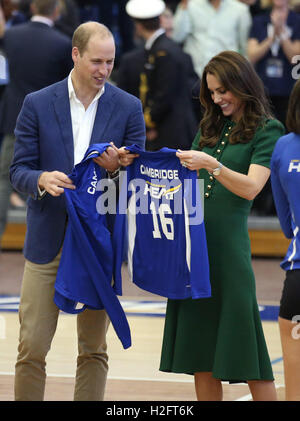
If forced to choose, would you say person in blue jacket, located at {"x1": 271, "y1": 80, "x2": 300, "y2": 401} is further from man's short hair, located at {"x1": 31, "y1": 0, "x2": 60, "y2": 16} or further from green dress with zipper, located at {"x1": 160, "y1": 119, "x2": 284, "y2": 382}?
man's short hair, located at {"x1": 31, "y1": 0, "x2": 60, "y2": 16}

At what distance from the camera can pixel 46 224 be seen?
4320 mm

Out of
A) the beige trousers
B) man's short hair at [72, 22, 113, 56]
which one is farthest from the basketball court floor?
man's short hair at [72, 22, 113, 56]

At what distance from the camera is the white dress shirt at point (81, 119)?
171 inches

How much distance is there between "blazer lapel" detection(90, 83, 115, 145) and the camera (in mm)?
4332

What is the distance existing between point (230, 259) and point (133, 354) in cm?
213

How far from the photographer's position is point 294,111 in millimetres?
3803

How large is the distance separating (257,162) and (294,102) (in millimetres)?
505

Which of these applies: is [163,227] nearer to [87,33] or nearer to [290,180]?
[290,180]

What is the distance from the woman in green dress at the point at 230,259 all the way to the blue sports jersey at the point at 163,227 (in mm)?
111

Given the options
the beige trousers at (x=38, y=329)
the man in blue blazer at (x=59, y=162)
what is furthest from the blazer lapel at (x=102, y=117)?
the beige trousers at (x=38, y=329)

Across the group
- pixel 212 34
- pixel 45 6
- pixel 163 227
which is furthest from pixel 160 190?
pixel 212 34

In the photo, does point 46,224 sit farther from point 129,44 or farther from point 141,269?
point 129,44
